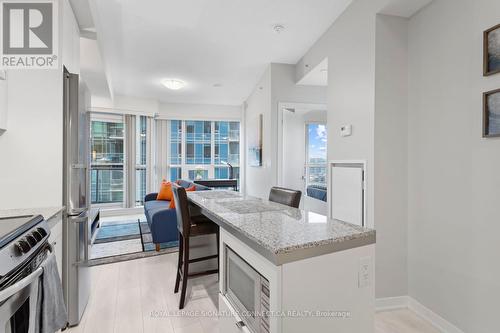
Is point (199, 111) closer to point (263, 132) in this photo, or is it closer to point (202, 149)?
point (202, 149)

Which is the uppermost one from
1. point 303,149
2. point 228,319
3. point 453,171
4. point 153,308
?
point 303,149

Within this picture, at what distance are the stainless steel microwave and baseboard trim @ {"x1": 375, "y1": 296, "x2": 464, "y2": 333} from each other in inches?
56.8

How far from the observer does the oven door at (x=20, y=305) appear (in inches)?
36.3

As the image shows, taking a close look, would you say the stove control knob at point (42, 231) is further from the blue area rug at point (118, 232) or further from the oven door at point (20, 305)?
the blue area rug at point (118, 232)

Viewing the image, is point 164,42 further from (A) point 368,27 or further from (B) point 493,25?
(B) point 493,25

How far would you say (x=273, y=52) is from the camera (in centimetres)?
367

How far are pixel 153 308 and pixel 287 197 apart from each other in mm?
1455

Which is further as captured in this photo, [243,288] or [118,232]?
[118,232]

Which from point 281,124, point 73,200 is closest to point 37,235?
point 73,200

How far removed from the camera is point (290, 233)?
41.4 inches

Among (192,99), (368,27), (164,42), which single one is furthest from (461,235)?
(192,99)

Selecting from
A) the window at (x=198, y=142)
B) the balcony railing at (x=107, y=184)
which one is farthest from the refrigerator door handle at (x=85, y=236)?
the window at (x=198, y=142)

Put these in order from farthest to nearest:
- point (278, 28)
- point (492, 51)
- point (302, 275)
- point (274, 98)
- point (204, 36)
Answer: point (274, 98) < point (204, 36) < point (278, 28) < point (492, 51) < point (302, 275)

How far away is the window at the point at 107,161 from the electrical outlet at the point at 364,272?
6073mm
